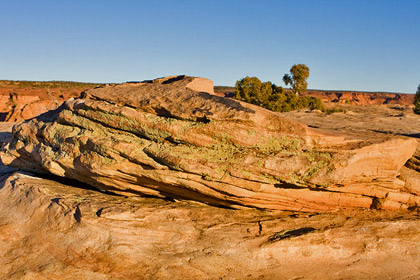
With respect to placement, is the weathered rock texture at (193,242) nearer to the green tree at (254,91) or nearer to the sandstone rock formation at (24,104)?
the sandstone rock formation at (24,104)

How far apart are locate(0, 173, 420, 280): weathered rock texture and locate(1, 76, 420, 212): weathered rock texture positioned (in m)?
0.52

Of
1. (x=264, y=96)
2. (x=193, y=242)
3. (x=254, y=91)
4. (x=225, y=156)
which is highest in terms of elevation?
(x=254, y=91)

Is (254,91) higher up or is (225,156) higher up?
(254,91)

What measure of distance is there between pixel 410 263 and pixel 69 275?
Answer: 7278 millimetres

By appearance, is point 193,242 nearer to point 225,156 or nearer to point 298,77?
point 225,156

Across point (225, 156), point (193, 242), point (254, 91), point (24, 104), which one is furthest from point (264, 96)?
point (193, 242)

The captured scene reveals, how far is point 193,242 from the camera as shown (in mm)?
7301

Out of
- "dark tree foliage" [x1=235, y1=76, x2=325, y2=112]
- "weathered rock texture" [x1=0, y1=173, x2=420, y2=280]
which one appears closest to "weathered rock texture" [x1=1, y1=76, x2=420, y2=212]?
"weathered rock texture" [x1=0, y1=173, x2=420, y2=280]

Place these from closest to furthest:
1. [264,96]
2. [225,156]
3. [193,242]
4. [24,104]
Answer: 1. [193,242]
2. [225,156]
3. [264,96]
4. [24,104]

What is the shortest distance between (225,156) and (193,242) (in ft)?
6.92

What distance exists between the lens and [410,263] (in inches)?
283

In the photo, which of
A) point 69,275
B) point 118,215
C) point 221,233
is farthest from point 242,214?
point 69,275

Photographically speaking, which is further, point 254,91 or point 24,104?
point 24,104

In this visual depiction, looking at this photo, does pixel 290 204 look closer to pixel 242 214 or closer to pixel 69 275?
pixel 242 214
